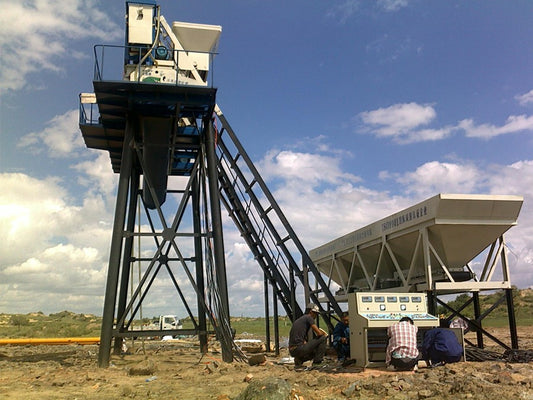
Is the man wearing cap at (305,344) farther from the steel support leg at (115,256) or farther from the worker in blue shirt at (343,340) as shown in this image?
the steel support leg at (115,256)

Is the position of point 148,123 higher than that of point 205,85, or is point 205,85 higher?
point 205,85

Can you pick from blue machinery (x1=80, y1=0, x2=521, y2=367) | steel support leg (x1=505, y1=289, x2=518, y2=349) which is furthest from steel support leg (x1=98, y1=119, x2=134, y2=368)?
steel support leg (x1=505, y1=289, x2=518, y2=349)

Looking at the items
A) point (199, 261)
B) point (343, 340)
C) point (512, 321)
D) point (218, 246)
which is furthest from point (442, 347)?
point (199, 261)

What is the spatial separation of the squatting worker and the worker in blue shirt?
2.00 metres

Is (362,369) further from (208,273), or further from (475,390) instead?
(208,273)

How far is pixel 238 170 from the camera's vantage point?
69.2 ft

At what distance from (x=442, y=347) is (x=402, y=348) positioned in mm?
1068

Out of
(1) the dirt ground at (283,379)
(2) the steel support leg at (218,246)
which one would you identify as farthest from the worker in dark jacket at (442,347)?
(2) the steel support leg at (218,246)

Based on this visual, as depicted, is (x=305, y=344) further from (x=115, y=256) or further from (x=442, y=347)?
(x=115, y=256)

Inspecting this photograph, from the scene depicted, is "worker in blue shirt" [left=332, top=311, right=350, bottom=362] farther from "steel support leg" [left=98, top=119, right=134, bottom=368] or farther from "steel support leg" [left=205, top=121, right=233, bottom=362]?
"steel support leg" [left=98, top=119, right=134, bottom=368]

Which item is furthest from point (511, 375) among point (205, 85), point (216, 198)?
point (205, 85)

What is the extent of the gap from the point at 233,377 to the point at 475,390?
17.6 feet

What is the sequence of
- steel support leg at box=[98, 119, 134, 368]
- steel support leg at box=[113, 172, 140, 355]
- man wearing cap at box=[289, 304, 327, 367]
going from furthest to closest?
1. steel support leg at box=[113, 172, 140, 355]
2. steel support leg at box=[98, 119, 134, 368]
3. man wearing cap at box=[289, 304, 327, 367]

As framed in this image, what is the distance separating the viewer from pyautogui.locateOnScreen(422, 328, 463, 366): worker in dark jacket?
480 inches
